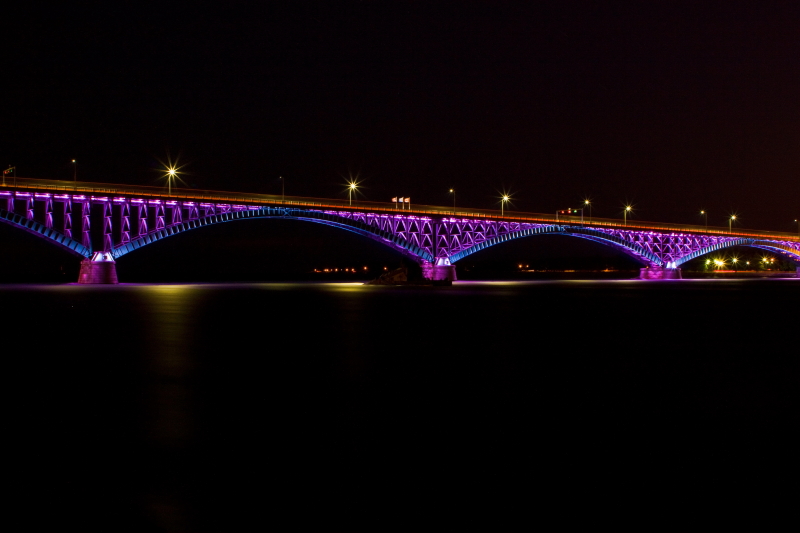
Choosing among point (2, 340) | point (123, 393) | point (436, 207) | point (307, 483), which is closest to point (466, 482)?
point (307, 483)

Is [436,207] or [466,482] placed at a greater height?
[436,207]

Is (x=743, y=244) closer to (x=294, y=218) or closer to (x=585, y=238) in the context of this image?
(x=585, y=238)

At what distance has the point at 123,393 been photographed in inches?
380

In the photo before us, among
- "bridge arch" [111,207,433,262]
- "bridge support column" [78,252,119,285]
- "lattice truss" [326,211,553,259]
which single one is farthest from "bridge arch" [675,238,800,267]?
"bridge support column" [78,252,119,285]

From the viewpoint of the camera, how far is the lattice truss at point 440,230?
86.2m

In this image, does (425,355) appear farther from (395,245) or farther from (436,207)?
(436,207)

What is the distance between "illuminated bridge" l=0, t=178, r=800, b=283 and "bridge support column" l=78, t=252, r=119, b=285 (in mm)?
92

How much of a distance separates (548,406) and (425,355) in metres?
5.66

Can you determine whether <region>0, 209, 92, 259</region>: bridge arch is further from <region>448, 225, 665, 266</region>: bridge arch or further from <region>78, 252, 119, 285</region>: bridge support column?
<region>448, 225, 665, 266</region>: bridge arch

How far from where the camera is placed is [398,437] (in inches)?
276

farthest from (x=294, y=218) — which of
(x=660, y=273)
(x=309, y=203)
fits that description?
(x=660, y=273)

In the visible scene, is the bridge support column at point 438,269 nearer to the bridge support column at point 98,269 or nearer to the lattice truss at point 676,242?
the lattice truss at point 676,242

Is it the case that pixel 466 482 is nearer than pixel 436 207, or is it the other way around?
pixel 466 482

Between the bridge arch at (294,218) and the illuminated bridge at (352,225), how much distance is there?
95 millimetres
